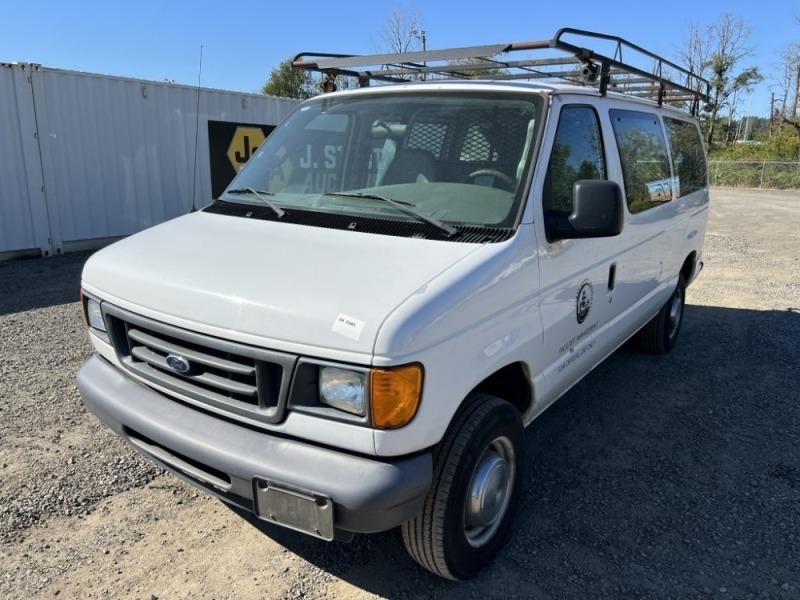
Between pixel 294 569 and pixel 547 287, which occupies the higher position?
pixel 547 287

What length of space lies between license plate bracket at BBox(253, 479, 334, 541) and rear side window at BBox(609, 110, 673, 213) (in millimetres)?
2804

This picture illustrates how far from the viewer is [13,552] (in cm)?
288

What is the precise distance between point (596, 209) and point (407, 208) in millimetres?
850

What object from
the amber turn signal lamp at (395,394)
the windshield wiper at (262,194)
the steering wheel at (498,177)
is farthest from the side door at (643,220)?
the amber turn signal lamp at (395,394)

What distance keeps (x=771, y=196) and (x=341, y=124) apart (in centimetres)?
2870

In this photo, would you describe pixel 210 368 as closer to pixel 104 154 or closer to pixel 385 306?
pixel 385 306

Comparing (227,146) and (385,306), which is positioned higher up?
(227,146)

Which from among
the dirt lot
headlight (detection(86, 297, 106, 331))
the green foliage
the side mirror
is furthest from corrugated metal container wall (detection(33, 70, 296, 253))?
the green foliage

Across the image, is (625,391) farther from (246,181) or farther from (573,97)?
(246,181)

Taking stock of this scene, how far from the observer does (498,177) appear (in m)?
2.99

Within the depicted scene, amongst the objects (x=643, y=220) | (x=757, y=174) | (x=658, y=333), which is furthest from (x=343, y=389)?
(x=757, y=174)

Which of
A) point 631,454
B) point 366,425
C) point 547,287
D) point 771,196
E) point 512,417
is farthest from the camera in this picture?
point 771,196

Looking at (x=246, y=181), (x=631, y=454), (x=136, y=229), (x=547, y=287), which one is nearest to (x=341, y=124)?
(x=246, y=181)

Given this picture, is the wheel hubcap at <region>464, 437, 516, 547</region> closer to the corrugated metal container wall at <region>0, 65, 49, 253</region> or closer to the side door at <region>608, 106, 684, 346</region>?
the side door at <region>608, 106, 684, 346</region>
